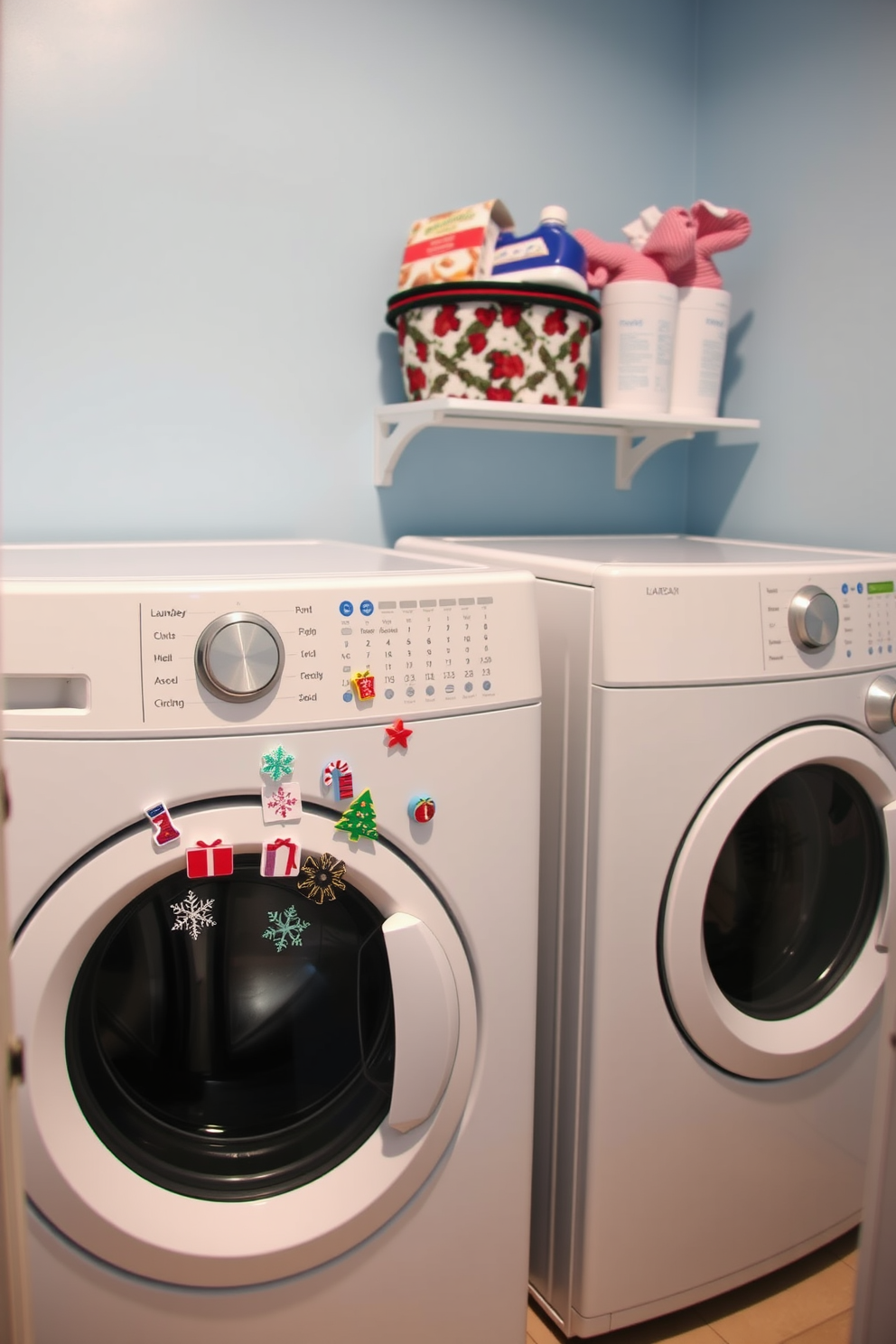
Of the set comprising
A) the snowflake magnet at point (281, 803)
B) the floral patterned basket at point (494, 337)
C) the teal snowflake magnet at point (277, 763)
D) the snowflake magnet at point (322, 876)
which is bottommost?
the snowflake magnet at point (322, 876)

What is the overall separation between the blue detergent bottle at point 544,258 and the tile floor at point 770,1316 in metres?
1.44

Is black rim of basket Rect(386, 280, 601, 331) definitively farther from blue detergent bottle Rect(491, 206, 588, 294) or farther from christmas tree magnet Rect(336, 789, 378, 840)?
christmas tree magnet Rect(336, 789, 378, 840)

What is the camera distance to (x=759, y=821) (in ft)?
4.28

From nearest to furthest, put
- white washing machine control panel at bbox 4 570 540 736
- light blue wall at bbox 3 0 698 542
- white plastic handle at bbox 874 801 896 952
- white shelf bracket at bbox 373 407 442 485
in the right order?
white washing machine control panel at bbox 4 570 540 736 → white plastic handle at bbox 874 801 896 952 → light blue wall at bbox 3 0 698 542 → white shelf bracket at bbox 373 407 442 485

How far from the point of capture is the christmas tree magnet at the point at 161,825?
0.93 m

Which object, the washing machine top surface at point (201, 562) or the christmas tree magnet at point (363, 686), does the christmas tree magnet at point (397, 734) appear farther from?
the washing machine top surface at point (201, 562)

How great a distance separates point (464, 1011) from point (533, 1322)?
0.60 metres

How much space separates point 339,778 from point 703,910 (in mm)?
522

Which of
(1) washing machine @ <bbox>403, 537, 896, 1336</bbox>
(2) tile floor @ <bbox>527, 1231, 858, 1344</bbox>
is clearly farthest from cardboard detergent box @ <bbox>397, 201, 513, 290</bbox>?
(2) tile floor @ <bbox>527, 1231, 858, 1344</bbox>

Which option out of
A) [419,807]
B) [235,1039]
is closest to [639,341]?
[419,807]

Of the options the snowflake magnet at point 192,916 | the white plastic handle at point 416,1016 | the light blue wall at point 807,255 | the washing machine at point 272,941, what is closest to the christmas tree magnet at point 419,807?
the washing machine at point 272,941

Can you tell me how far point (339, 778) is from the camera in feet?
3.24

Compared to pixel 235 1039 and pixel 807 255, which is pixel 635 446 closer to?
pixel 807 255

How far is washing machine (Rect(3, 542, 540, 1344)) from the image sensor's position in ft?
3.01
